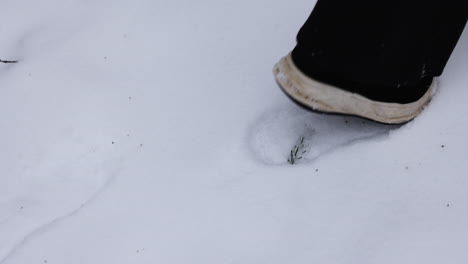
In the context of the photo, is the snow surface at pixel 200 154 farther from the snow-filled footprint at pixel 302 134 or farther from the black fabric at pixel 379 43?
the black fabric at pixel 379 43

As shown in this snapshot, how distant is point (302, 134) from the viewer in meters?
1.70

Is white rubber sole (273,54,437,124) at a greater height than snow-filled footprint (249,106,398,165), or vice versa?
white rubber sole (273,54,437,124)

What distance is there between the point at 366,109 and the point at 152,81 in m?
0.82

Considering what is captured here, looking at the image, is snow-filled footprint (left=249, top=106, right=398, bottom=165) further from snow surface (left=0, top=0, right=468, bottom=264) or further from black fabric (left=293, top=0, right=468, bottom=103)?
black fabric (left=293, top=0, right=468, bottom=103)

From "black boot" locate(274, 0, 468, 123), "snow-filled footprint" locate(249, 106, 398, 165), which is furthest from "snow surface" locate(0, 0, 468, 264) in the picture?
"black boot" locate(274, 0, 468, 123)

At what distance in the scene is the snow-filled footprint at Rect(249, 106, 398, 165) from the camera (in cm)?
165

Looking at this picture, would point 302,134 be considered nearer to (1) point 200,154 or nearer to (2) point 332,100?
(2) point 332,100

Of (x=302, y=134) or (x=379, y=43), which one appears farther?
(x=302, y=134)

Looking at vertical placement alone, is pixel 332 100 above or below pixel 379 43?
below

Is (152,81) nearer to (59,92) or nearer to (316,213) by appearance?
(59,92)

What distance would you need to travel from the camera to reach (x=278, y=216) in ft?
4.84

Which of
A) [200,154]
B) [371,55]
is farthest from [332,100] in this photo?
[200,154]

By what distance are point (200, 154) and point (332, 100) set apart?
47 cm

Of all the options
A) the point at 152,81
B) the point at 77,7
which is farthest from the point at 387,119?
the point at 77,7
